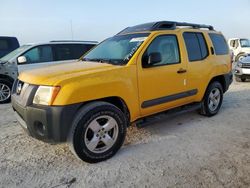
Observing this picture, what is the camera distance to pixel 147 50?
408 cm

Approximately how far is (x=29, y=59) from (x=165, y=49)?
4631mm

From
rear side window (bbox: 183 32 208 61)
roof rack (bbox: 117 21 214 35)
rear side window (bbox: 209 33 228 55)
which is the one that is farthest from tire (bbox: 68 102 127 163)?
rear side window (bbox: 209 33 228 55)

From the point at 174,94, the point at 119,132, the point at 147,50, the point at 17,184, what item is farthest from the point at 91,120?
the point at 174,94

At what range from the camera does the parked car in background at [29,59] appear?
742cm

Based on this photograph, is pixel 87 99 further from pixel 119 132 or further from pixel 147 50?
pixel 147 50

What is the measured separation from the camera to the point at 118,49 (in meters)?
4.35

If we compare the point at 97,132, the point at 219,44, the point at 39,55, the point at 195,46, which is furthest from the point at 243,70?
the point at 97,132

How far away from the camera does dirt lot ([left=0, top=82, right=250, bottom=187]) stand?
10.1 feet

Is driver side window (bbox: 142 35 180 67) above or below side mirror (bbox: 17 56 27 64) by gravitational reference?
above

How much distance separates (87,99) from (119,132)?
0.72 meters

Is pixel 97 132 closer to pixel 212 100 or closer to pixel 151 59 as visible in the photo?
pixel 151 59

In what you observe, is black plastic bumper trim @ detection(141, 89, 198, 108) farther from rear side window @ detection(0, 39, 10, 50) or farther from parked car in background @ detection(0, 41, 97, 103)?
rear side window @ detection(0, 39, 10, 50)

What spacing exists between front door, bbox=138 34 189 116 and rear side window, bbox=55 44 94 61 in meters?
4.40

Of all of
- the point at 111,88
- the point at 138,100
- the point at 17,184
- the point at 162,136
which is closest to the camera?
the point at 17,184
